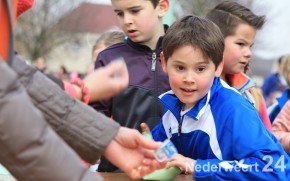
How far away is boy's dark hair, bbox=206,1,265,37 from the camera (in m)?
3.81

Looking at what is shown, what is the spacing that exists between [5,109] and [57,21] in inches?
1740

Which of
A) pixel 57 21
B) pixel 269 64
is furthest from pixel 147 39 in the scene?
pixel 269 64

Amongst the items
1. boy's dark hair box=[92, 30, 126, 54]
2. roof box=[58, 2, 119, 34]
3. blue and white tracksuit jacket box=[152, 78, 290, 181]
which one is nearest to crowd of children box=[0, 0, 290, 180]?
blue and white tracksuit jacket box=[152, 78, 290, 181]

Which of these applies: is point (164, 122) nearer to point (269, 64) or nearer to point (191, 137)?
point (191, 137)

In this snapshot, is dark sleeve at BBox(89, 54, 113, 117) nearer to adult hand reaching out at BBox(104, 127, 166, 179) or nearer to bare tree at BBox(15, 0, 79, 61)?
adult hand reaching out at BBox(104, 127, 166, 179)

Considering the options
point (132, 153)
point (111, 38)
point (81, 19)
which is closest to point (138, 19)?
point (132, 153)

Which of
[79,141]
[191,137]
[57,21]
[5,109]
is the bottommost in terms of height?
[57,21]

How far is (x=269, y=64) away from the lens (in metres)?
62.7

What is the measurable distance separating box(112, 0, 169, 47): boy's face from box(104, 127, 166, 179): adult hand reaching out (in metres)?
1.33

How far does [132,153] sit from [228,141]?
50cm

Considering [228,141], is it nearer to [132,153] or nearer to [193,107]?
[193,107]

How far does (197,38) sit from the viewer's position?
2910 mm

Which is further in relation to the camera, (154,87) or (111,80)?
(154,87)

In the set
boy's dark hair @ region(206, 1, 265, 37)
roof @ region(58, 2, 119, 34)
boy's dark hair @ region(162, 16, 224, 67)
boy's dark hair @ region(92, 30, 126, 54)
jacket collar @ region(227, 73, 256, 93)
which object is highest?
boy's dark hair @ region(162, 16, 224, 67)
